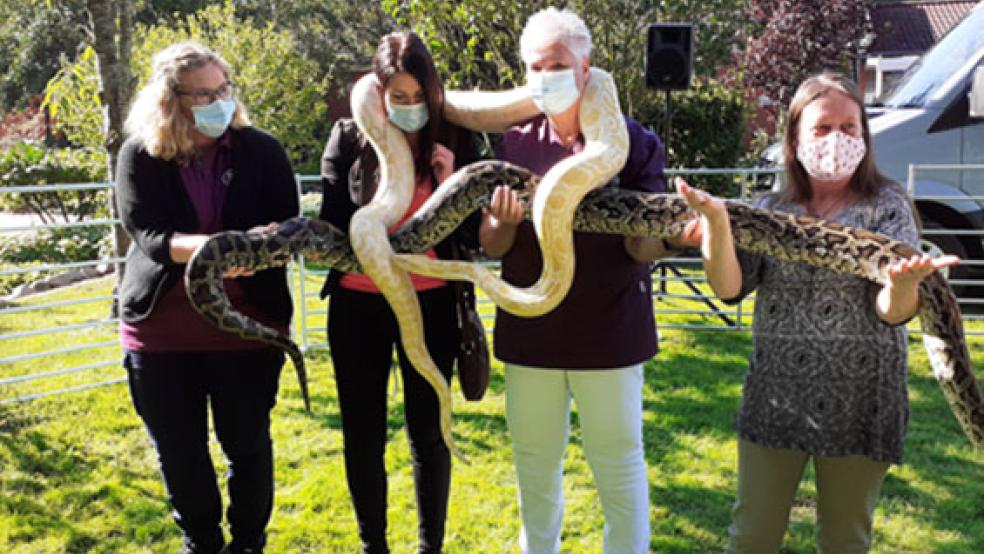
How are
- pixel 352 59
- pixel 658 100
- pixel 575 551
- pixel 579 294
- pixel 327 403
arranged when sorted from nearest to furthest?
1. pixel 579 294
2. pixel 575 551
3. pixel 327 403
4. pixel 658 100
5. pixel 352 59

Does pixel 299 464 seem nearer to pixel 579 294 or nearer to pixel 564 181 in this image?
pixel 579 294

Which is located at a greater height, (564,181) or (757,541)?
(564,181)

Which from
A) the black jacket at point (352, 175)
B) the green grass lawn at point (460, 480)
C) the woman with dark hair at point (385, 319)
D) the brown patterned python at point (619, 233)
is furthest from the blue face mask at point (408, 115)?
the green grass lawn at point (460, 480)

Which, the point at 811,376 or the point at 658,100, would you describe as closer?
the point at 811,376

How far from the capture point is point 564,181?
298 cm

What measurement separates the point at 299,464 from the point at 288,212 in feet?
8.07

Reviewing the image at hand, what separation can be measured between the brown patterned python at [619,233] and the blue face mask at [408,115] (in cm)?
32

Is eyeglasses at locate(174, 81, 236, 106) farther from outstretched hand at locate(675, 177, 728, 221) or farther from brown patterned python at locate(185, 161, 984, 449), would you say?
outstretched hand at locate(675, 177, 728, 221)

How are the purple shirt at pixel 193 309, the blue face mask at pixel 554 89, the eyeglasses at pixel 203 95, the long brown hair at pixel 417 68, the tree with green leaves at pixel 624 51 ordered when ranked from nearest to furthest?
the blue face mask at pixel 554 89 < the long brown hair at pixel 417 68 < the eyeglasses at pixel 203 95 < the purple shirt at pixel 193 309 < the tree with green leaves at pixel 624 51

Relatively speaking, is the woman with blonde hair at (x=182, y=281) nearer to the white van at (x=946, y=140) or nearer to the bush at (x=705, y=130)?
the white van at (x=946, y=140)

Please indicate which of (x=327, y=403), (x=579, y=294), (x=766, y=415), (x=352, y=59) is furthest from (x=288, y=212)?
(x=352, y=59)

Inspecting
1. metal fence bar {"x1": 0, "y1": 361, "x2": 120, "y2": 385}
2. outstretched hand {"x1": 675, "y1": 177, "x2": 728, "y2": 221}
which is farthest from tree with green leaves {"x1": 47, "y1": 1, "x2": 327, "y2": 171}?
outstretched hand {"x1": 675, "y1": 177, "x2": 728, "y2": 221}

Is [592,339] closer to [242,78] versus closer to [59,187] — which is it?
[59,187]

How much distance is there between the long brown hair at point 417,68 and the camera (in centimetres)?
326
